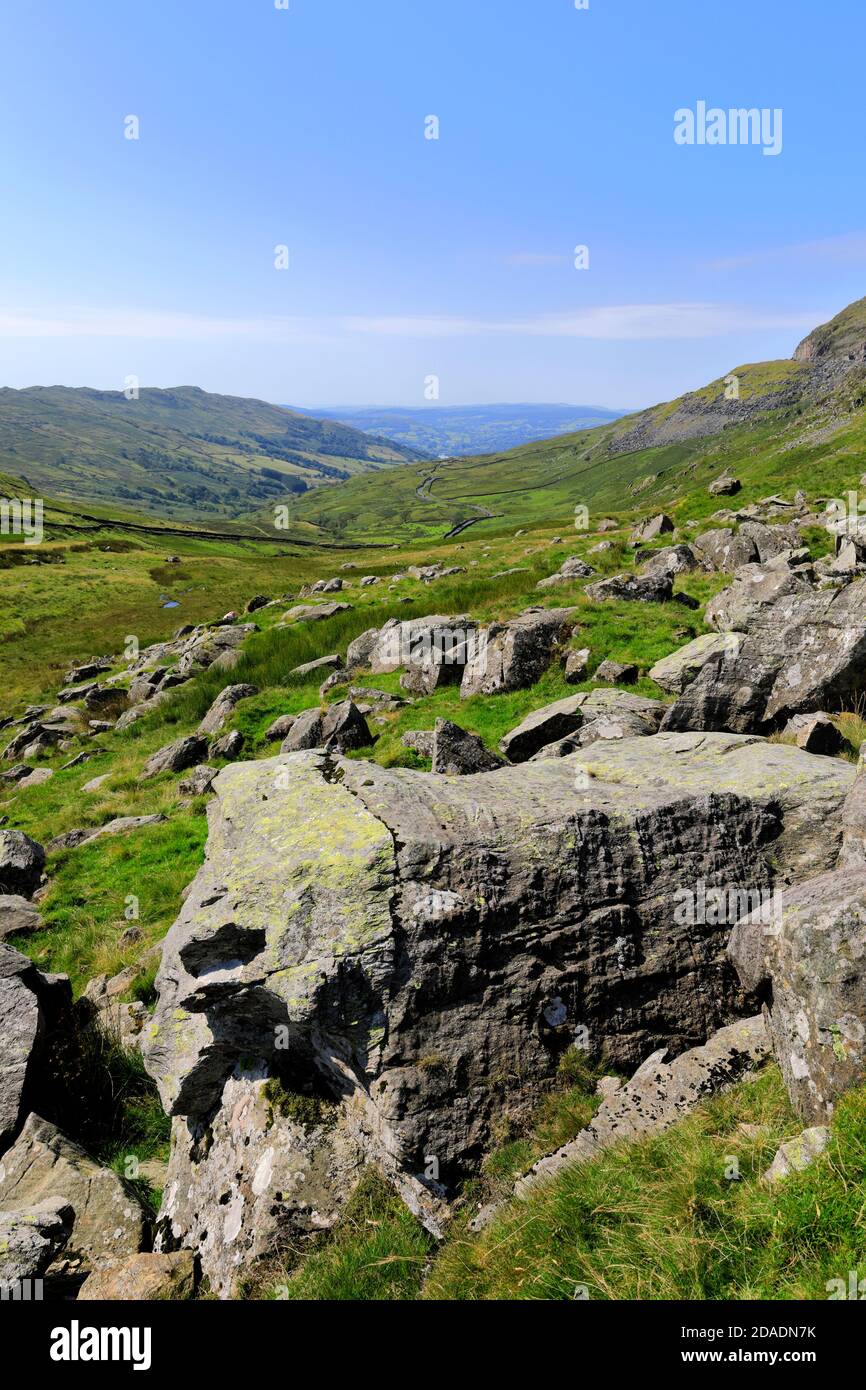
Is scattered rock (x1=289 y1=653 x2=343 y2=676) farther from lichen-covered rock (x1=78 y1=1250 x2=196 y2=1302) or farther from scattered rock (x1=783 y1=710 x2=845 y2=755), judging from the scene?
lichen-covered rock (x1=78 y1=1250 x2=196 y2=1302)

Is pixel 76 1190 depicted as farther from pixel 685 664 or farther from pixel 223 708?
pixel 223 708

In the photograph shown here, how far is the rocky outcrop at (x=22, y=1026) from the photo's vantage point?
368 inches

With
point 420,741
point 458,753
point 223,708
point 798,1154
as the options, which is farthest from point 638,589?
point 798,1154

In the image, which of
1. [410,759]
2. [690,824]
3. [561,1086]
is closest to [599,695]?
[410,759]

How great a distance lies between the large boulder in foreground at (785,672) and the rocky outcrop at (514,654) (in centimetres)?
839

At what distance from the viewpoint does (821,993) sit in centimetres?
632

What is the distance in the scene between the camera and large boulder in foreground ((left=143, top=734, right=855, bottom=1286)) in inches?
305

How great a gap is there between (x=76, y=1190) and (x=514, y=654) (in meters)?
19.2

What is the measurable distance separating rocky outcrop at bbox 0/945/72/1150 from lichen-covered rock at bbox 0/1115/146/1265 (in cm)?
30

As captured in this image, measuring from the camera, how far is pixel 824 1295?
4.47 m

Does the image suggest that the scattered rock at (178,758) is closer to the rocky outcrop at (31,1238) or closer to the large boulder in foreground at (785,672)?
the large boulder in foreground at (785,672)

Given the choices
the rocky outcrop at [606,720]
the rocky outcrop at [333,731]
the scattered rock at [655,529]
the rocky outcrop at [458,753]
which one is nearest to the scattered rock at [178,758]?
the rocky outcrop at [333,731]

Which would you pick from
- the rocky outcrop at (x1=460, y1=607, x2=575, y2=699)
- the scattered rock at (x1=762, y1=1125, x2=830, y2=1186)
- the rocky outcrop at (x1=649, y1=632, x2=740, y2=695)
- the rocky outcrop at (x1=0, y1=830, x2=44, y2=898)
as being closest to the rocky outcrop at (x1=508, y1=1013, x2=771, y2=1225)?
the scattered rock at (x1=762, y1=1125, x2=830, y2=1186)

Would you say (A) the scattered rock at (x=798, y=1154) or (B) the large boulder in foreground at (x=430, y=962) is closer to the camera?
(A) the scattered rock at (x=798, y=1154)
